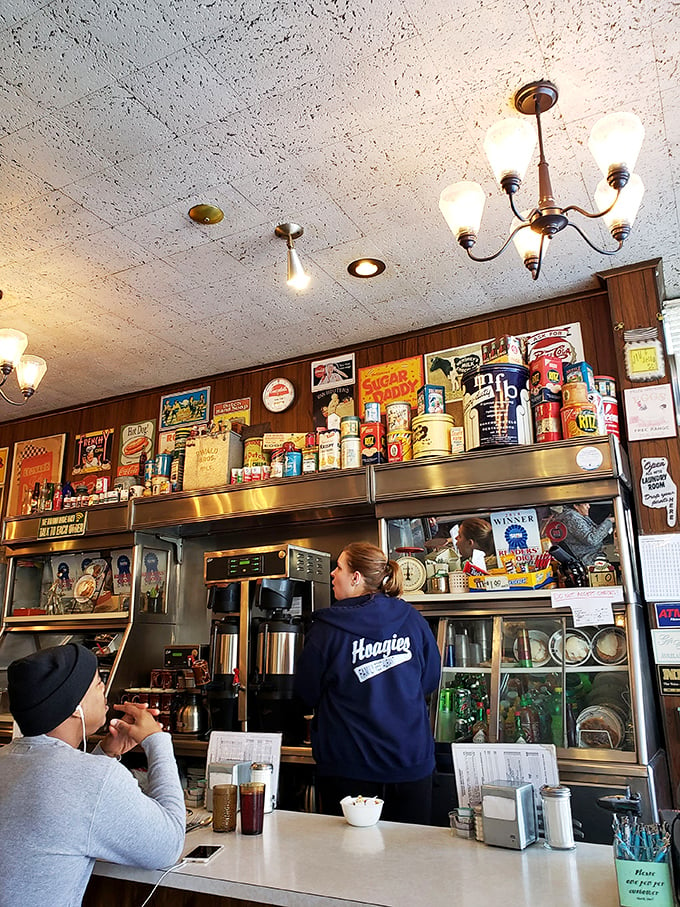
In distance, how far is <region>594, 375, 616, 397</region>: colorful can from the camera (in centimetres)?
354

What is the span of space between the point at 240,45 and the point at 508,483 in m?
2.15

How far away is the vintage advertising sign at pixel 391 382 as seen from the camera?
14.1 feet

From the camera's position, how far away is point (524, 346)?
3965mm

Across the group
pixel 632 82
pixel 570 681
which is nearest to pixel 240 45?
pixel 632 82

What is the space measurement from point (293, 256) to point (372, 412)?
43.3 inches

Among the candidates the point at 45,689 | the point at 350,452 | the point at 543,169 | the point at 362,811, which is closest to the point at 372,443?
the point at 350,452

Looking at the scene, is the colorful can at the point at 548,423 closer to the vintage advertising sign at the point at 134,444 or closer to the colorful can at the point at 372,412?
the colorful can at the point at 372,412

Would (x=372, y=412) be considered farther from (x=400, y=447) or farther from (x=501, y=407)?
(x=501, y=407)

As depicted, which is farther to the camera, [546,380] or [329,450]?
[329,450]

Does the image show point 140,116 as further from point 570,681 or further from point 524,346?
point 570,681

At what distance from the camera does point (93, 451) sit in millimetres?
5453

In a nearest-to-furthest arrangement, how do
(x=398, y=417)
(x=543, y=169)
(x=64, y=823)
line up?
(x=64, y=823) < (x=543, y=169) < (x=398, y=417)

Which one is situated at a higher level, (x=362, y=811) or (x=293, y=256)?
(x=293, y=256)

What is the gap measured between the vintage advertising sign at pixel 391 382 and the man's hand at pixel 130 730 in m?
2.58
